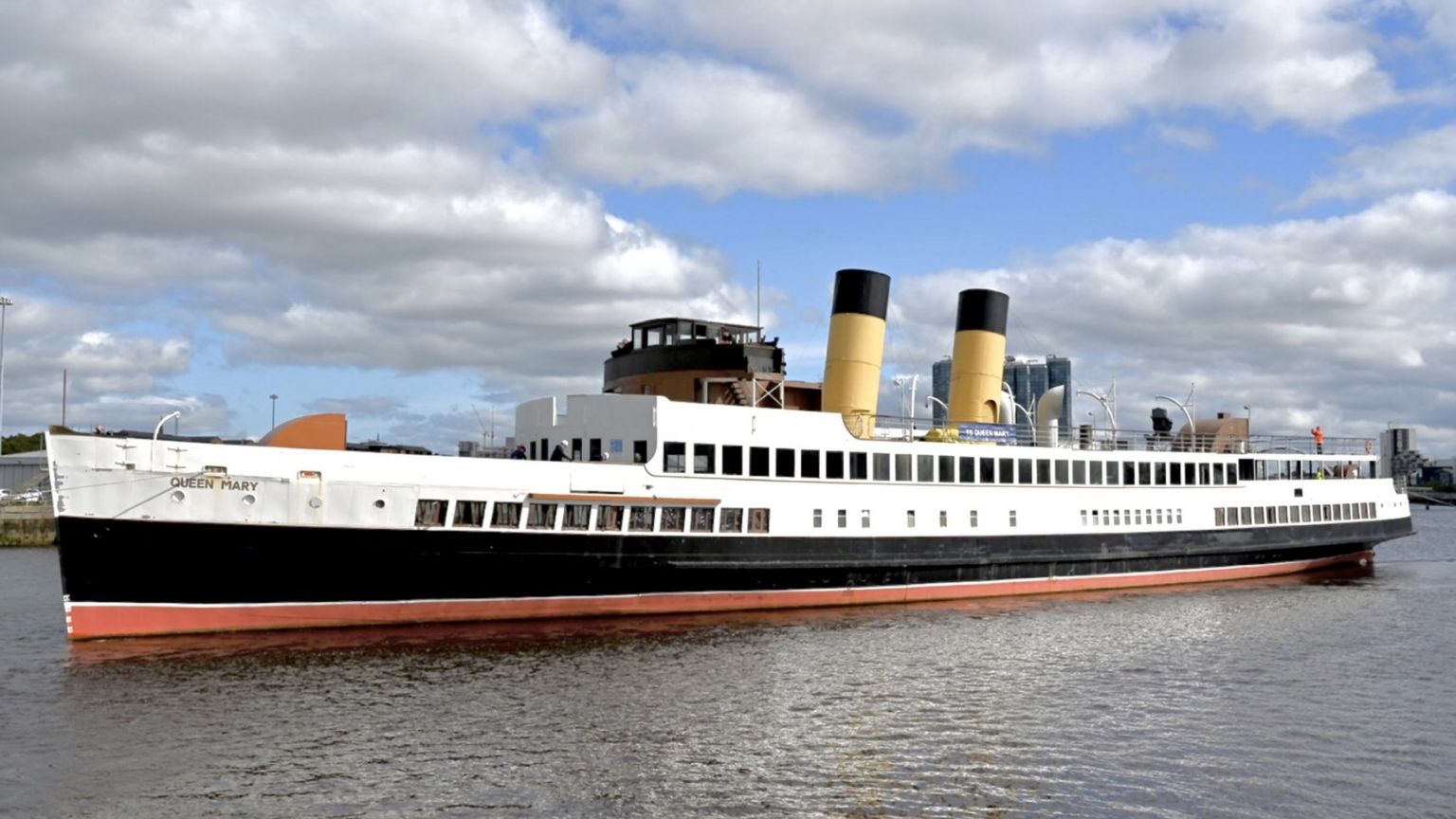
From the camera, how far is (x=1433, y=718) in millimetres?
18484

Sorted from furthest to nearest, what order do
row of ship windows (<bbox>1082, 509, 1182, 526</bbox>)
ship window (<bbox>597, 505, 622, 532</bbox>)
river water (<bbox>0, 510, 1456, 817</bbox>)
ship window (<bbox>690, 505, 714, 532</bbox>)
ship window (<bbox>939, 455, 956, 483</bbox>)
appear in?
row of ship windows (<bbox>1082, 509, 1182, 526</bbox>), ship window (<bbox>939, 455, 956, 483</bbox>), ship window (<bbox>690, 505, 714, 532</bbox>), ship window (<bbox>597, 505, 622, 532</bbox>), river water (<bbox>0, 510, 1456, 817</bbox>)

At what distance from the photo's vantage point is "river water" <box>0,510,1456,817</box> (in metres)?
14.0

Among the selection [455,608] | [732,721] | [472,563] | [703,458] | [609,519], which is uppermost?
[703,458]

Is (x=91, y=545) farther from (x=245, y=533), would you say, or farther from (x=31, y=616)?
(x=31, y=616)

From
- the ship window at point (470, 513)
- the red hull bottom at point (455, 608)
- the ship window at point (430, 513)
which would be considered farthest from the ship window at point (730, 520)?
the ship window at point (430, 513)

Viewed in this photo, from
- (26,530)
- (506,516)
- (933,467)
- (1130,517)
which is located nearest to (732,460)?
(506,516)

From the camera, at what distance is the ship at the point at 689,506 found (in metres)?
23.1

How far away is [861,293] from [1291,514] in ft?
66.1

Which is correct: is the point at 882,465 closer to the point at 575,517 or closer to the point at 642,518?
the point at 642,518

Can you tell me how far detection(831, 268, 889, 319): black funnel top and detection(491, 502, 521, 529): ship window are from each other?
1262cm

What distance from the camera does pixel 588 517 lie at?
26250mm

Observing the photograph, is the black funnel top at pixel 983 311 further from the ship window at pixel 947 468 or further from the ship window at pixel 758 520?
the ship window at pixel 758 520

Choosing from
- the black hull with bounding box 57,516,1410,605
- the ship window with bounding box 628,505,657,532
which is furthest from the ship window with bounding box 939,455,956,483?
the ship window with bounding box 628,505,657,532

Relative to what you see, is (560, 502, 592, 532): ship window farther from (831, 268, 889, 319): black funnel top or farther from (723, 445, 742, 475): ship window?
(831, 268, 889, 319): black funnel top
